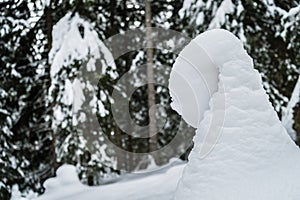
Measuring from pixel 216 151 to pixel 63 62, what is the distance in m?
6.19

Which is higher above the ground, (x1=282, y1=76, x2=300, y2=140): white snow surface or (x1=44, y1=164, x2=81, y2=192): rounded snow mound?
(x1=282, y1=76, x2=300, y2=140): white snow surface

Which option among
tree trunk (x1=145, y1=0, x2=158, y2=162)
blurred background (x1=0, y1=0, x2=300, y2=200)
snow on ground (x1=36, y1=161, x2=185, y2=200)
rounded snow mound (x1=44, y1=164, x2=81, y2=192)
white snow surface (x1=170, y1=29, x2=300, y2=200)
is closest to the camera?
white snow surface (x1=170, y1=29, x2=300, y2=200)

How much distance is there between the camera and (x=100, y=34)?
8.79 meters

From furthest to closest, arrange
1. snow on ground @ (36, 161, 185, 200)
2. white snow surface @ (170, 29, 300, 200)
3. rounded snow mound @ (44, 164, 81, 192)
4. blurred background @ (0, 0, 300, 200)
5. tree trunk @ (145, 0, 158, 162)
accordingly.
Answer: tree trunk @ (145, 0, 158, 162) < blurred background @ (0, 0, 300, 200) < rounded snow mound @ (44, 164, 81, 192) < snow on ground @ (36, 161, 185, 200) < white snow surface @ (170, 29, 300, 200)

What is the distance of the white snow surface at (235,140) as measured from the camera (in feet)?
7.98

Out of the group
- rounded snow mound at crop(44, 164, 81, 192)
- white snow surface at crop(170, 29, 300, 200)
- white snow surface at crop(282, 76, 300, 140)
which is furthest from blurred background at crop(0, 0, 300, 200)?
white snow surface at crop(170, 29, 300, 200)

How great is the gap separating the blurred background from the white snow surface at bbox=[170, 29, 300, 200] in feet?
11.4

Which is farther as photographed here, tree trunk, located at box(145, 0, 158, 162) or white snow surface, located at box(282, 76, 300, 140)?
tree trunk, located at box(145, 0, 158, 162)

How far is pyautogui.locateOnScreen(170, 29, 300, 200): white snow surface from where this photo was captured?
7.98 ft

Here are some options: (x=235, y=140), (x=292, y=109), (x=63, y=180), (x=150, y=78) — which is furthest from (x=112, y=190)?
(x=150, y=78)

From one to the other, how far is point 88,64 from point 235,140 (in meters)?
6.03

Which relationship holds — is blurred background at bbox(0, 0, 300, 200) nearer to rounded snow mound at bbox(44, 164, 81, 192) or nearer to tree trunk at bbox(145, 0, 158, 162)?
tree trunk at bbox(145, 0, 158, 162)

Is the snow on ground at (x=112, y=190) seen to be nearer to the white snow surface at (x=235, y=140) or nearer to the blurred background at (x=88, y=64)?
the white snow surface at (x=235, y=140)

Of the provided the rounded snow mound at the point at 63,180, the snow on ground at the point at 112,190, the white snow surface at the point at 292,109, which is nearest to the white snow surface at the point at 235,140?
the snow on ground at the point at 112,190
